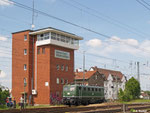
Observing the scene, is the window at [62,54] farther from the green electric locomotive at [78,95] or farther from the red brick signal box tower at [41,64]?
the green electric locomotive at [78,95]

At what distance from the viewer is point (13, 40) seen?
4947cm

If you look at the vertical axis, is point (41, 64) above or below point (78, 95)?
above

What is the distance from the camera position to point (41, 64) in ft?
152

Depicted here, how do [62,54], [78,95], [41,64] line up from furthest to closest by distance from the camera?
[62,54] < [41,64] < [78,95]

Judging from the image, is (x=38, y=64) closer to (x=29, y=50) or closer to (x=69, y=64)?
(x=29, y=50)

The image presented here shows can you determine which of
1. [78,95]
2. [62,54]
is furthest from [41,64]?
[78,95]

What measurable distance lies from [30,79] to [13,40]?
8690 mm

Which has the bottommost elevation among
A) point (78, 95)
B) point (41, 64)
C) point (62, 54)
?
point (78, 95)

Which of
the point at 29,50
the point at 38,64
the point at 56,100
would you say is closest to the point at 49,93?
the point at 56,100

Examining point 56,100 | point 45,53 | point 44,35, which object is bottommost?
point 56,100

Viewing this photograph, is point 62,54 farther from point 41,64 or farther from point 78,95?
point 78,95

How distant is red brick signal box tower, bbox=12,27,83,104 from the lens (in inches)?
1777

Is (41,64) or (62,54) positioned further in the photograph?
(62,54)

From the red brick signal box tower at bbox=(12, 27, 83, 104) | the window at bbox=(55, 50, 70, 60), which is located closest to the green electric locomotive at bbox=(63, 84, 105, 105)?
the red brick signal box tower at bbox=(12, 27, 83, 104)
